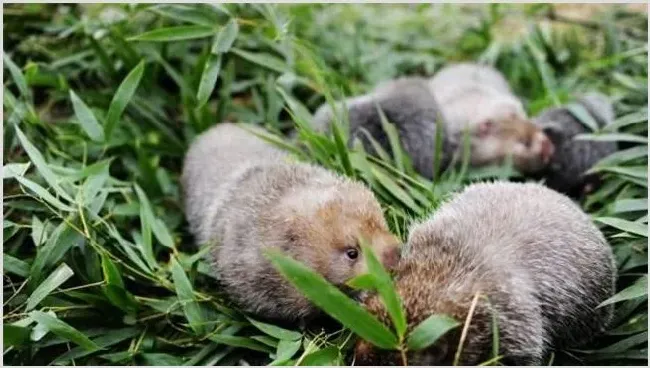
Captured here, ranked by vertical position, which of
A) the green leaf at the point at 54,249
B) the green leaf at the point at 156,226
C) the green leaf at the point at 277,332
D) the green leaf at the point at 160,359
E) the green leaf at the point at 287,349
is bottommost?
the green leaf at the point at 160,359

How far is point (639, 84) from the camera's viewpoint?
4.86 m

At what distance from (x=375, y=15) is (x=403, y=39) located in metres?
0.51

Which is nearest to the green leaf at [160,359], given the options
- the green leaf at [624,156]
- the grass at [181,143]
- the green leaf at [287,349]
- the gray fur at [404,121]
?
the grass at [181,143]

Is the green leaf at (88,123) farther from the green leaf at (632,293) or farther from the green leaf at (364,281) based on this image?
the green leaf at (632,293)

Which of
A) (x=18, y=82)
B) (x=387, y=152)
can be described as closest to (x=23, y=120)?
(x=18, y=82)

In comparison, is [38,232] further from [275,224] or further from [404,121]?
[404,121]

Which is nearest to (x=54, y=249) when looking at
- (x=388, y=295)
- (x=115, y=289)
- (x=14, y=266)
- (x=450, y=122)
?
(x=14, y=266)

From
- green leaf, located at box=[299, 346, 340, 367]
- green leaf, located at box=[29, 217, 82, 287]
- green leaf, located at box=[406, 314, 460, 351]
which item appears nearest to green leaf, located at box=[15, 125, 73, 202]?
green leaf, located at box=[29, 217, 82, 287]

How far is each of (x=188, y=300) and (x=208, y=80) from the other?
105 centimetres

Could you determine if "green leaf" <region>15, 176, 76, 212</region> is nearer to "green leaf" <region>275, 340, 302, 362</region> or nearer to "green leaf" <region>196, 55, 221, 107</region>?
"green leaf" <region>196, 55, 221, 107</region>

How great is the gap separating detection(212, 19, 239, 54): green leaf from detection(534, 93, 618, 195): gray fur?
5.85 ft

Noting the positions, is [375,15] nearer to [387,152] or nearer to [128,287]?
[387,152]

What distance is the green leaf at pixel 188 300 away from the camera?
10.9 feet

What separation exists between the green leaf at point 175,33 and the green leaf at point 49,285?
1.25 m
